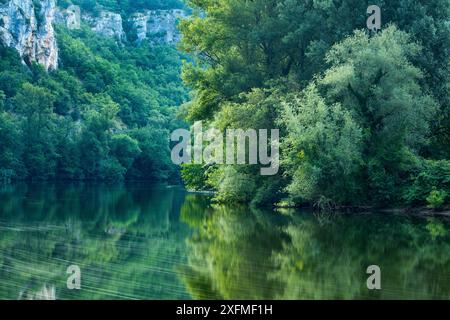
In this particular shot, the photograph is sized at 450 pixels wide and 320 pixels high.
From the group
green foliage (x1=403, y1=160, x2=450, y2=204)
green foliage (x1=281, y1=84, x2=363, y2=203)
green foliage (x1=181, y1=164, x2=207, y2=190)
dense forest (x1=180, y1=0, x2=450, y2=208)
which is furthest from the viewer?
green foliage (x1=181, y1=164, x2=207, y2=190)

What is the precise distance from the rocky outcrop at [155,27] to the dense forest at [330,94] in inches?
3877

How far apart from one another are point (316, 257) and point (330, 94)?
17.1 metres

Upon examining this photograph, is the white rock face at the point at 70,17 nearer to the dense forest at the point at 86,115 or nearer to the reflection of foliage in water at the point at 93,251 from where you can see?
the dense forest at the point at 86,115

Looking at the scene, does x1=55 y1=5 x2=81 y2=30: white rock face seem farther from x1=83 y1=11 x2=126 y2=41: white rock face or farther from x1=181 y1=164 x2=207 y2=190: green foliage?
x1=181 y1=164 x2=207 y2=190: green foliage

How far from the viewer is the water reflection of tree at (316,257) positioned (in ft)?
45.7

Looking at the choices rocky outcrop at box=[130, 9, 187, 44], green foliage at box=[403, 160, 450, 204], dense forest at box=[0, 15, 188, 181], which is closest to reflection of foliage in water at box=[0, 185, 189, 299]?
green foliage at box=[403, 160, 450, 204]

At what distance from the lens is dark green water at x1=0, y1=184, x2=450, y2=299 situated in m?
13.9

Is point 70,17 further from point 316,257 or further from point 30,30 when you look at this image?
point 316,257

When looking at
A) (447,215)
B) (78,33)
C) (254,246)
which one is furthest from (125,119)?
(254,246)

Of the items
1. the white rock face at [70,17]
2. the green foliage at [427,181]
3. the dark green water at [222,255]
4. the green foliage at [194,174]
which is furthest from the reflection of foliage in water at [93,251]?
the white rock face at [70,17]

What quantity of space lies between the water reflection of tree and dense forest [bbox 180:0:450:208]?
3905 mm

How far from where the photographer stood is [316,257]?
18.5 metres

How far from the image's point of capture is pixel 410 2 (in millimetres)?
37188

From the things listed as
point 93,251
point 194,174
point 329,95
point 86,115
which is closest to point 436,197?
point 329,95
